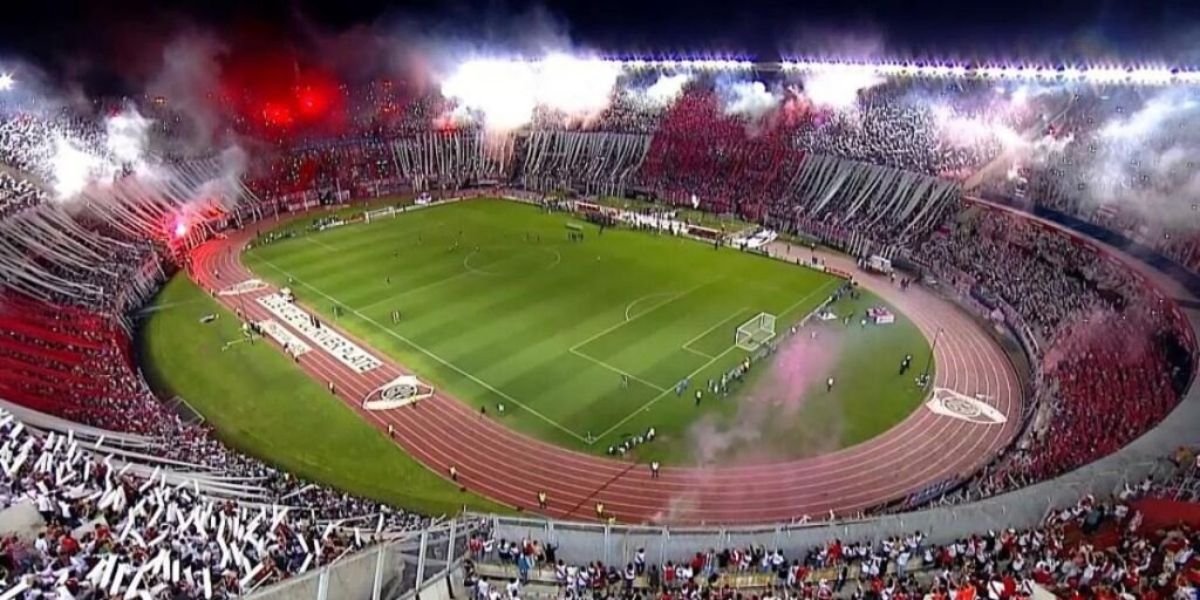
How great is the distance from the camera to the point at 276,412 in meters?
34.2

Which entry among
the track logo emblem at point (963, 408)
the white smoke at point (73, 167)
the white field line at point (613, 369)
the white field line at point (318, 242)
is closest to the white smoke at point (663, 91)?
the white field line at point (318, 242)

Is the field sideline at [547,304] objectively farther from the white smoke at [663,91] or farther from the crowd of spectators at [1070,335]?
the white smoke at [663,91]

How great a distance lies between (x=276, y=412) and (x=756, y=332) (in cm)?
2511

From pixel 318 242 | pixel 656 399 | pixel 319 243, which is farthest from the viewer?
pixel 318 242

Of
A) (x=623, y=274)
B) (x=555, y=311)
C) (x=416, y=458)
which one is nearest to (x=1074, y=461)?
(x=416, y=458)

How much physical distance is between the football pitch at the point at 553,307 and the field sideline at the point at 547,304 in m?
0.11

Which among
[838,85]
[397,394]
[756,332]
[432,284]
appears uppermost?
[838,85]

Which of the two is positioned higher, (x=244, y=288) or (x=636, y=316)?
(x=244, y=288)

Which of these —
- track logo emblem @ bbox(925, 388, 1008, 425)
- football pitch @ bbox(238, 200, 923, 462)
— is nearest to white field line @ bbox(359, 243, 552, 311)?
football pitch @ bbox(238, 200, 923, 462)

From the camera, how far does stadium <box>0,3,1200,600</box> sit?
18.2 meters

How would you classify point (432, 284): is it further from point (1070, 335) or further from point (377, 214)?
point (1070, 335)

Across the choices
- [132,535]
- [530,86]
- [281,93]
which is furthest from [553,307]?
[281,93]

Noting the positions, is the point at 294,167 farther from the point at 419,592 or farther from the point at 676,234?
the point at 419,592

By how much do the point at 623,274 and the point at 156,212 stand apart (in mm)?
36722
